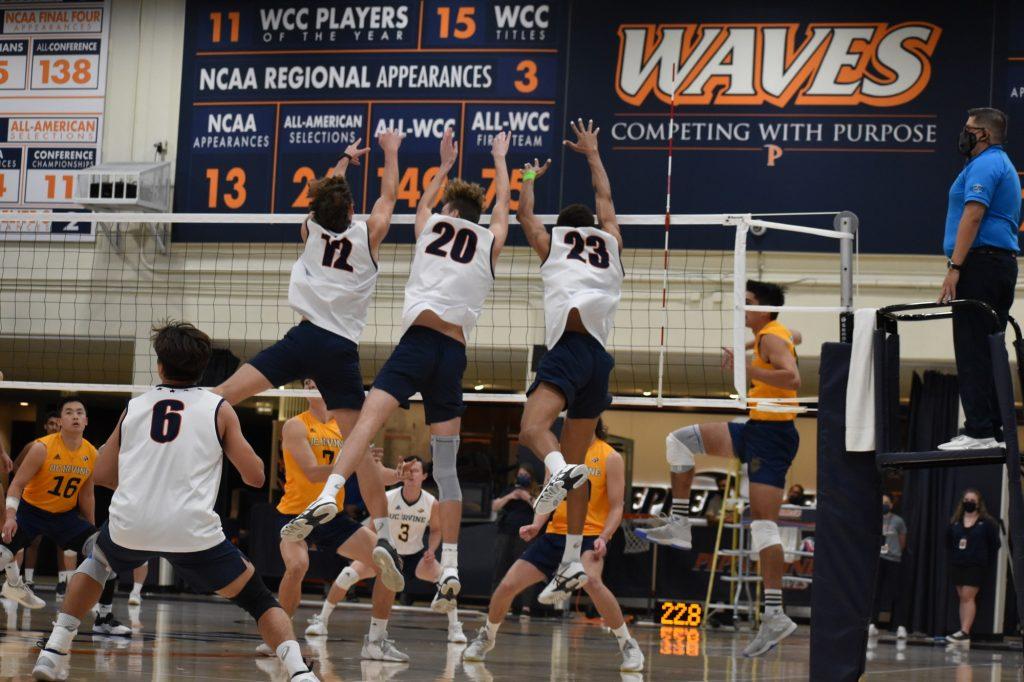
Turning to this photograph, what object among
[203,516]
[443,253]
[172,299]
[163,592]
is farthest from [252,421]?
[203,516]

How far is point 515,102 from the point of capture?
49.8ft

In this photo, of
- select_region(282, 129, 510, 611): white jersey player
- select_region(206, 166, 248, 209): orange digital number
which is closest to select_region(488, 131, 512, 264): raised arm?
select_region(282, 129, 510, 611): white jersey player

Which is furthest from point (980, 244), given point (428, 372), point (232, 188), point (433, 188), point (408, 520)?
point (232, 188)

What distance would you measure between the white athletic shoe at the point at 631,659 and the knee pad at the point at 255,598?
3471mm

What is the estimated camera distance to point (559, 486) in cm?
695

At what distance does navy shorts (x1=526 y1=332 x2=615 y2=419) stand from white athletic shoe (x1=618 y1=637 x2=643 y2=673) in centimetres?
199

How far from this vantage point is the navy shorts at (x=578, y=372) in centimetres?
743

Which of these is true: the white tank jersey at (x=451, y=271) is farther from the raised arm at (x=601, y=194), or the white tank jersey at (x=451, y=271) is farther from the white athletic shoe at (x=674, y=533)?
the white athletic shoe at (x=674, y=533)

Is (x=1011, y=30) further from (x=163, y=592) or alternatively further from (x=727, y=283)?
(x=163, y=592)

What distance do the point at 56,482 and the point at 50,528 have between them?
1.21 feet

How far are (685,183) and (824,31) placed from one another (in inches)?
92.6

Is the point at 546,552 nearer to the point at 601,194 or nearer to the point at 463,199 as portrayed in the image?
the point at 601,194

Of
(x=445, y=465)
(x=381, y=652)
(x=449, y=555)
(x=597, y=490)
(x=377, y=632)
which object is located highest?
(x=445, y=465)

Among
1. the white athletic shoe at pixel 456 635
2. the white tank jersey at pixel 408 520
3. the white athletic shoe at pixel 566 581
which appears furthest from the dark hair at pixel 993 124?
the white tank jersey at pixel 408 520
